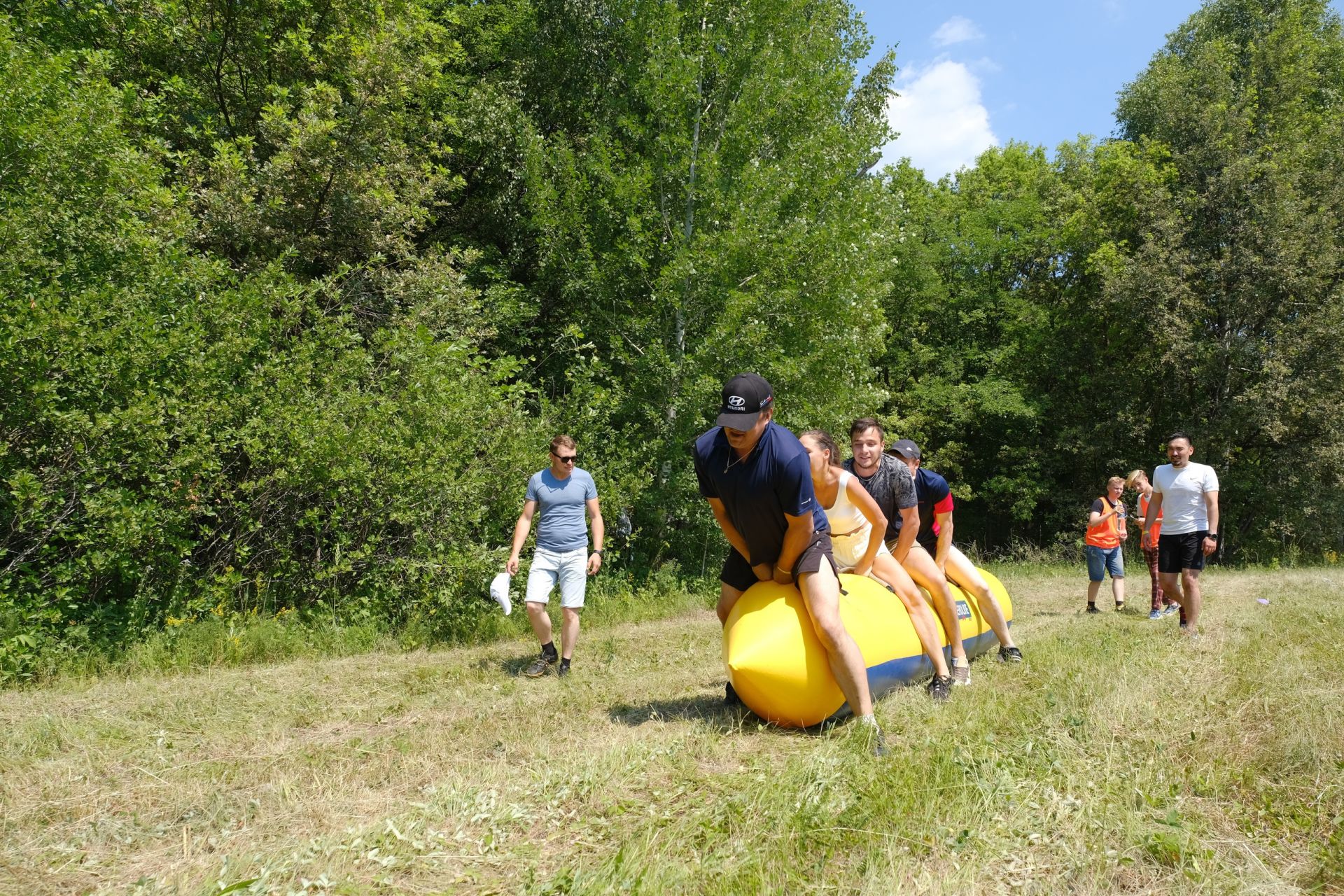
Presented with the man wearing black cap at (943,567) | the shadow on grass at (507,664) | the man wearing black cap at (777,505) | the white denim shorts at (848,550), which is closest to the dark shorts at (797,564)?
the man wearing black cap at (777,505)

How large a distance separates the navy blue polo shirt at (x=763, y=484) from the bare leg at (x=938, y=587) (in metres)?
1.49

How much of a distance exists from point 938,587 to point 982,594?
2.59 feet

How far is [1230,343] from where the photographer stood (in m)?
19.9

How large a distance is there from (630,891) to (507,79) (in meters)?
15.8

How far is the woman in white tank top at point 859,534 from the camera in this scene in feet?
17.2

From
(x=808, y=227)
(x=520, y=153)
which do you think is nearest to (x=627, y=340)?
(x=808, y=227)

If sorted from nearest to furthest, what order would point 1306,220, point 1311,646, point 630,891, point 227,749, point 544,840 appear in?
point 630,891 < point 544,840 < point 227,749 < point 1311,646 < point 1306,220

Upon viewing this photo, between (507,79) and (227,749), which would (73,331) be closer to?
(227,749)

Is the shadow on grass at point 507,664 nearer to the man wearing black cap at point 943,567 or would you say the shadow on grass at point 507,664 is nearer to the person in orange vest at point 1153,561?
the man wearing black cap at point 943,567

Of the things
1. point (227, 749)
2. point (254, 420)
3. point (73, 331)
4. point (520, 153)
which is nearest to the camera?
point (227, 749)

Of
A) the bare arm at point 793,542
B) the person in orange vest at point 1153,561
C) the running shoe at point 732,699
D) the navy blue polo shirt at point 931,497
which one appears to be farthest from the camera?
the person in orange vest at point 1153,561

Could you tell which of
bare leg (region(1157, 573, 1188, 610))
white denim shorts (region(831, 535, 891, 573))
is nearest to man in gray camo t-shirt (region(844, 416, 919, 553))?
white denim shorts (region(831, 535, 891, 573))

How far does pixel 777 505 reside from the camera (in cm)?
457

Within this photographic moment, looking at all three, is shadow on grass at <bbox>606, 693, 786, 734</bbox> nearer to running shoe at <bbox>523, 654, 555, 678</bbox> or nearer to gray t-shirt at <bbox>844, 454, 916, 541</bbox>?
running shoe at <bbox>523, 654, 555, 678</bbox>
